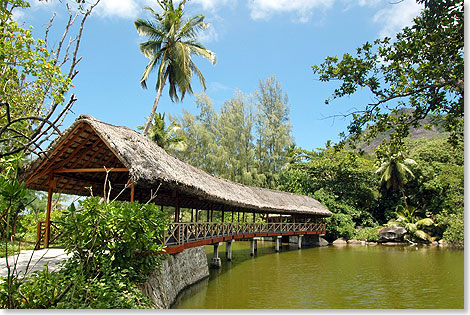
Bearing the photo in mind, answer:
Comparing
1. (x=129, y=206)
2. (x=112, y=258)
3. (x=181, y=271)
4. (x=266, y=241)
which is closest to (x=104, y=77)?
(x=129, y=206)

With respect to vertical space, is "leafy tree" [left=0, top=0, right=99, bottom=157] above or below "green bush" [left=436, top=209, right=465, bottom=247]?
above

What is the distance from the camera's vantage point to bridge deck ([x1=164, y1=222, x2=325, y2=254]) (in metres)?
7.16

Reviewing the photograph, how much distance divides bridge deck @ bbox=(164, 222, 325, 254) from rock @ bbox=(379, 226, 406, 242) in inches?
134

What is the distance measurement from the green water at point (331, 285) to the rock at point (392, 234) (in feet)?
23.1

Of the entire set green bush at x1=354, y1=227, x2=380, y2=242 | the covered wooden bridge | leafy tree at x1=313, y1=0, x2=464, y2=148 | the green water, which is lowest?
the green water

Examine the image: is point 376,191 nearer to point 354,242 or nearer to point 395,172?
point 395,172

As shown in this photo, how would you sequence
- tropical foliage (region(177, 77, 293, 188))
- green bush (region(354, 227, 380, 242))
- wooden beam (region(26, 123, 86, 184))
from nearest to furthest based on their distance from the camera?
wooden beam (region(26, 123, 86, 184))
green bush (region(354, 227, 380, 242))
tropical foliage (region(177, 77, 293, 188))

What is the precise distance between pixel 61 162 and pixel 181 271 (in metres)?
3.41

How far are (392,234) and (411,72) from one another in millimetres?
16930

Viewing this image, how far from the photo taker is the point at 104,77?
6.15 meters

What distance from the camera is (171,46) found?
13.6 m

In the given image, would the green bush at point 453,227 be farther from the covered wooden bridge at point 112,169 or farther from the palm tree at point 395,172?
the covered wooden bridge at point 112,169

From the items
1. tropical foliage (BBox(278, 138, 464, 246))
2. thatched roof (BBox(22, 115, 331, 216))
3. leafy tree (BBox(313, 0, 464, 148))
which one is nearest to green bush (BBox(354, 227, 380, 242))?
tropical foliage (BBox(278, 138, 464, 246))

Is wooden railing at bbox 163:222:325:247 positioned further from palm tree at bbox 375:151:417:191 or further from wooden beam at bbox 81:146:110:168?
palm tree at bbox 375:151:417:191
